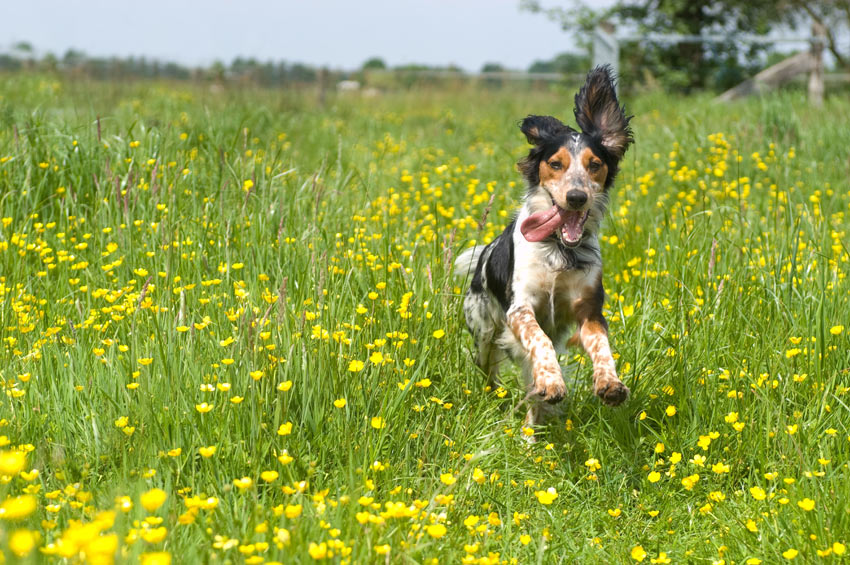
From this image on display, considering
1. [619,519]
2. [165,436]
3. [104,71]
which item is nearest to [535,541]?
[619,519]

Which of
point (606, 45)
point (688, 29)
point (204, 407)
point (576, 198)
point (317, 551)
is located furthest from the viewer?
point (688, 29)

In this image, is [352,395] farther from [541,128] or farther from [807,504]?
[541,128]

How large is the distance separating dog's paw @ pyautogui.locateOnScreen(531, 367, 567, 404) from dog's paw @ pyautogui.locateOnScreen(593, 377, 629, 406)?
128 mm

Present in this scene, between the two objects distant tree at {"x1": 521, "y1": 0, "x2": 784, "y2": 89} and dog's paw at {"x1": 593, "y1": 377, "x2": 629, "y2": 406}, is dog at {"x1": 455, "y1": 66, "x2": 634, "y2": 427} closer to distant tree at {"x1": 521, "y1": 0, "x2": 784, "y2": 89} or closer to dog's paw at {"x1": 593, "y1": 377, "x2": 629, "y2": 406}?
dog's paw at {"x1": 593, "y1": 377, "x2": 629, "y2": 406}

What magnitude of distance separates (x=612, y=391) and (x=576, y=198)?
0.85 m

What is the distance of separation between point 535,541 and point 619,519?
1.21 ft

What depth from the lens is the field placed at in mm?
2178

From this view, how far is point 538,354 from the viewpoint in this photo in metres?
3.21

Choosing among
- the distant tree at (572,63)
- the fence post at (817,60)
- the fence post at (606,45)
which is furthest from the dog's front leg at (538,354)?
the distant tree at (572,63)

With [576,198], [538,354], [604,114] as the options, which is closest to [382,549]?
[538,354]

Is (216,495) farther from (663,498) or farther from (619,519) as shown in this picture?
(663,498)

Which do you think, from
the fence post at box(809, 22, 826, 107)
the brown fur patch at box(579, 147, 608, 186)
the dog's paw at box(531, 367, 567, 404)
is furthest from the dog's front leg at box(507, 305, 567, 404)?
the fence post at box(809, 22, 826, 107)

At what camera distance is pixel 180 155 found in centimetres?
517

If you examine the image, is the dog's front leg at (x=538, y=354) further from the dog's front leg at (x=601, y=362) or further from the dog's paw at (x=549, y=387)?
the dog's front leg at (x=601, y=362)
